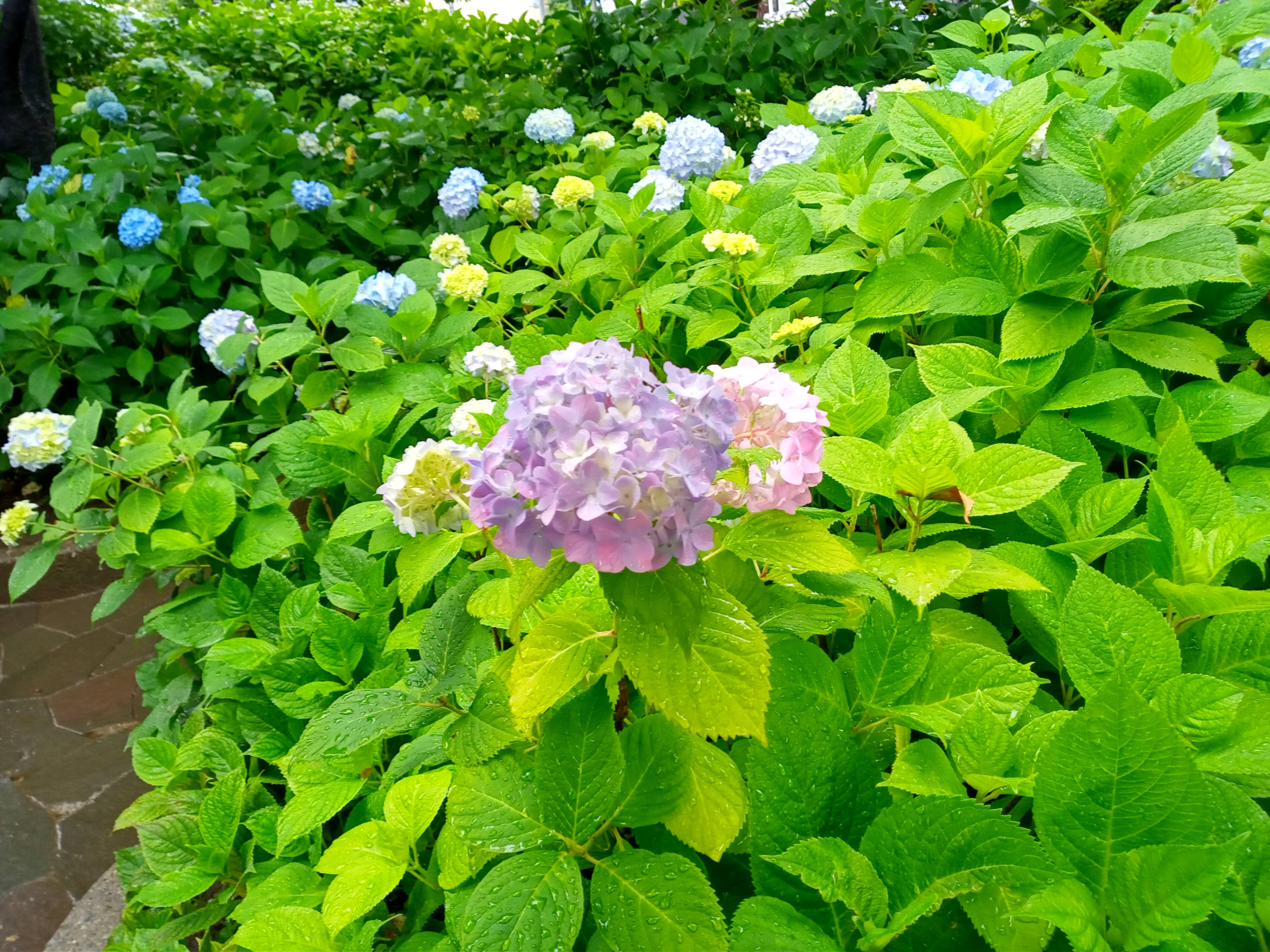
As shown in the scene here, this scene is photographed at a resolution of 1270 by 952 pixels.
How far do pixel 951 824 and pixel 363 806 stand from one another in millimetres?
823

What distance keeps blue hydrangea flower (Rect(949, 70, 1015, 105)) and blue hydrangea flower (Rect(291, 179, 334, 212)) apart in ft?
9.36

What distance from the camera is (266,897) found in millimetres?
1094

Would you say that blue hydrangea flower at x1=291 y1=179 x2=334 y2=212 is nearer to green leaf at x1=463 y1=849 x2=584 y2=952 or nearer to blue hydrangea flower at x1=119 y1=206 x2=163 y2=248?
blue hydrangea flower at x1=119 y1=206 x2=163 y2=248

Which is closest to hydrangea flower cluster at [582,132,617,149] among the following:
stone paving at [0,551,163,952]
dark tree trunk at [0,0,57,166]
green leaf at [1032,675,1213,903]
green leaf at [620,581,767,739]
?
green leaf at [620,581,767,739]

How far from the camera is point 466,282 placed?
192 centimetres

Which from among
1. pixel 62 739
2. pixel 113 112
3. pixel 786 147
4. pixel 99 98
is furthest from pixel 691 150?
pixel 99 98

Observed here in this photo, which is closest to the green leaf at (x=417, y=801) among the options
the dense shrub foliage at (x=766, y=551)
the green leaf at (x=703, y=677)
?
the dense shrub foliage at (x=766, y=551)

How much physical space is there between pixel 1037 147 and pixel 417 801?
149cm

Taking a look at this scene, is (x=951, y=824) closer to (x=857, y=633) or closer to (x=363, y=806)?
(x=857, y=633)

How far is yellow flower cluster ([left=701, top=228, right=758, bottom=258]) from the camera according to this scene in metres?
1.51

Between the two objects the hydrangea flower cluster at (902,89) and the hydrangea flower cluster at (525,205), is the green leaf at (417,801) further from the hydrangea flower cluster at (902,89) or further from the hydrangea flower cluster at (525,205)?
the hydrangea flower cluster at (525,205)

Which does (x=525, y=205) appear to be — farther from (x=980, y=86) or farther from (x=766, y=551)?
(x=766, y=551)

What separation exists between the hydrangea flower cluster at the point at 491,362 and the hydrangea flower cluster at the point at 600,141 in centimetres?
146

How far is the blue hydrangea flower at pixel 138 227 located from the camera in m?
3.60
